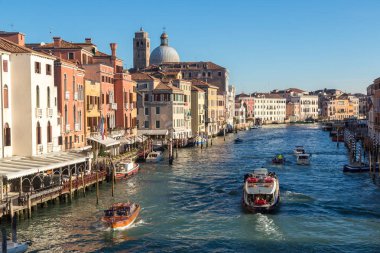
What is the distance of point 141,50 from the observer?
130 m

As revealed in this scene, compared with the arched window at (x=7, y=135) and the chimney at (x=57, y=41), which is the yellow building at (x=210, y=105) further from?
the arched window at (x=7, y=135)

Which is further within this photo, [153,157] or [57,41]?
[153,157]

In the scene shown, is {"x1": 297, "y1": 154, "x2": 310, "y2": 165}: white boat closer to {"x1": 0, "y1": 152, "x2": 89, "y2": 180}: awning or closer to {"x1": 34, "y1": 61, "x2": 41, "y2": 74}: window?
{"x1": 0, "y1": 152, "x2": 89, "y2": 180}: awning

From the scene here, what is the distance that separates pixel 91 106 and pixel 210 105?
2068 inches

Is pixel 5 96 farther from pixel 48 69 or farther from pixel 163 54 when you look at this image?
pixel 163 54

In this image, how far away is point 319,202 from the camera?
3288cm

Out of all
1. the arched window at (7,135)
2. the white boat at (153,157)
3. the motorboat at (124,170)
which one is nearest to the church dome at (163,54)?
the white boat at (153,157)

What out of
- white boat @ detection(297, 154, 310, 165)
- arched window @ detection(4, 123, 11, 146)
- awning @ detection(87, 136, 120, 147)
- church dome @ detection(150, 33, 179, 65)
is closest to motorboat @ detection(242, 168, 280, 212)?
arched window @ detection(4, 123, 11, 146)

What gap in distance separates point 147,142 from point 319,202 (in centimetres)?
3173

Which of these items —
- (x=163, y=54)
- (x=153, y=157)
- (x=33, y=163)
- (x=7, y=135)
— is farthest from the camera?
(x=163, y=54)

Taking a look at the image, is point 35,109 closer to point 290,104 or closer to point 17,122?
point 17,122

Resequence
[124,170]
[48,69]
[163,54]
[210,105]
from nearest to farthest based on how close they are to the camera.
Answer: [48,69], [124,170], [210,105], [163,54]

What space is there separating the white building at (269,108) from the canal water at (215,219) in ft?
429

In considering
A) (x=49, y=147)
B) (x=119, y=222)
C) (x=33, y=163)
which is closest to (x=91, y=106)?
(x=49, y=147)
